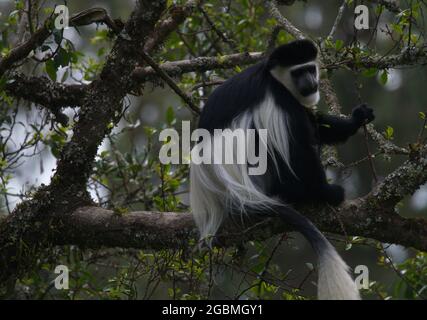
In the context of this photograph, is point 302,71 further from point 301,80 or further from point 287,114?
point 287,114

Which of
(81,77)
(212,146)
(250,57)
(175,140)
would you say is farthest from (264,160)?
(81,77)

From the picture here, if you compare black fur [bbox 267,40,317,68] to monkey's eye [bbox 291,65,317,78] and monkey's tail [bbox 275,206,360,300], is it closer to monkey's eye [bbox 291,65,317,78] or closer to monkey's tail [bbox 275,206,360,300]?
monkey's eye [bbox 291,65,317,78]

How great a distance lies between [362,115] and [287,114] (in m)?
0.41

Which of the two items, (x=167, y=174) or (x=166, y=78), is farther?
(x=167, y=174)

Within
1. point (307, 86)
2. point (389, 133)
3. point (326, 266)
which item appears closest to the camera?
point (326, 266)

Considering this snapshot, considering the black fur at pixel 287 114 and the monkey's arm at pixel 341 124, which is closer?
the black fur at pixel 287 114

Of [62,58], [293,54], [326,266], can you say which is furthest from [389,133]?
[62,58]

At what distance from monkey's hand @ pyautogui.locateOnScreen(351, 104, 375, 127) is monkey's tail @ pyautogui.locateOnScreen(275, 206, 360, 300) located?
2.61 ft

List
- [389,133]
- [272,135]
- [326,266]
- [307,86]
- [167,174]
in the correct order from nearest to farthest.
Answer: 1. [326,266]
2. [389,133]
3. [272,135]
4. [307,86]
5. [167,174]

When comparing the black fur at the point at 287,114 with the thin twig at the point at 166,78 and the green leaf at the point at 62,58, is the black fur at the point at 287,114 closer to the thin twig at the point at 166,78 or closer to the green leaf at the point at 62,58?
the thin twig at the point at 166,78

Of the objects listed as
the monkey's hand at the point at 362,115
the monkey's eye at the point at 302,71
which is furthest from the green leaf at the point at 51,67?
the monkey's hand at the point at 362,115

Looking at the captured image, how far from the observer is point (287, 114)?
3.10m

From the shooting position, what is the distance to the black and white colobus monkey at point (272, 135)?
2.89m

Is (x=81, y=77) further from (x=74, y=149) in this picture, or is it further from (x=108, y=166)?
(x=74, y=149)
